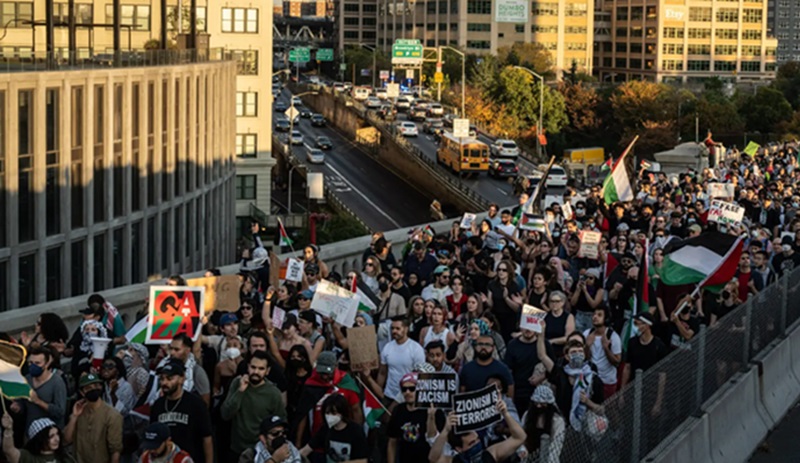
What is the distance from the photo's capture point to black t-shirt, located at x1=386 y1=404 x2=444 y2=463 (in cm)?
1161

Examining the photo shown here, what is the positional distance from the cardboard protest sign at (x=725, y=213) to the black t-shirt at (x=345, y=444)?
46.7 ft

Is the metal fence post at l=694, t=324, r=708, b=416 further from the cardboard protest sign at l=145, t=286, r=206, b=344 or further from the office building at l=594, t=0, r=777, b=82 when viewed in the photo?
the office building at l=594, t=0, r=777, b=82

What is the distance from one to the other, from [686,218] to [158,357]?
45.8 ft

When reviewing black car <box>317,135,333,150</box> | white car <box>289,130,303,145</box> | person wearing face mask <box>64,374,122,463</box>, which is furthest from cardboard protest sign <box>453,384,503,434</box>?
black car <box>317,135,333,150</box>

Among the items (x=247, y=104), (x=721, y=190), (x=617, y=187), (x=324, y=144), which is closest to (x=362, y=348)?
(x=617, y=187)

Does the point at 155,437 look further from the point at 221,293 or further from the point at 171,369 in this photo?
the point at 221,293

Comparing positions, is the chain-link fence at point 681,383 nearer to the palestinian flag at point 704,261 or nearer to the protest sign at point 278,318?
the palestinian flag at point 704,261

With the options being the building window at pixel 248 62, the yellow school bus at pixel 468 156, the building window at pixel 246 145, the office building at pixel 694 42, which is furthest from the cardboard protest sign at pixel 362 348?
the office building at pixel 694 42

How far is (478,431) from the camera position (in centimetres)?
1120

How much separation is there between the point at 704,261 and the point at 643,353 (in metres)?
4.22

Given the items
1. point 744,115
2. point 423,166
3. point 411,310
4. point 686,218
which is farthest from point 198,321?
point 744,115

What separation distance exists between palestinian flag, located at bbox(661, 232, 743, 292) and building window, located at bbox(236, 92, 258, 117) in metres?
70.9

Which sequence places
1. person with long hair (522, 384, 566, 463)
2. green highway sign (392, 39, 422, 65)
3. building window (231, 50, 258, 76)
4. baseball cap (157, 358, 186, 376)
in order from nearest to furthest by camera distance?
baseball cap (157, 358, 186, 376), person with long hair (522, 384, 566, 463), building window (231, 50, 258, 76), green highway sign (392, 39, 422, 65)

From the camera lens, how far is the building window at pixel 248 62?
88188 millimetres
